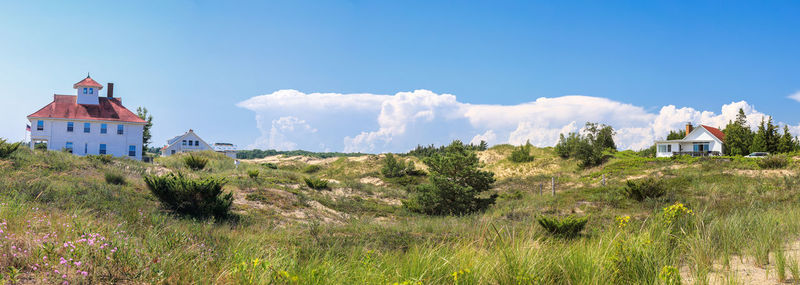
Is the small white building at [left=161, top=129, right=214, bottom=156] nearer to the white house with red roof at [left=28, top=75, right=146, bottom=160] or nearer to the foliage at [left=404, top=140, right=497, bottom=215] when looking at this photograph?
the white house with red roof at [left=28, top=75, right=146, bottom=160]

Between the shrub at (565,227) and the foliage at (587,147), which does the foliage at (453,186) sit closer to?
the shrub at (565,227)

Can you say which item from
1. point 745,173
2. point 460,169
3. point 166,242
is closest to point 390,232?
point 166,242

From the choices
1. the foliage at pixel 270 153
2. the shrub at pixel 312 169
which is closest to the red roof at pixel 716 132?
the shrub at pixel 312 169

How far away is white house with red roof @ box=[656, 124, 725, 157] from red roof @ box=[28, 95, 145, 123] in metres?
56.3

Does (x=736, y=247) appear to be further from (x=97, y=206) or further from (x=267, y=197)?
(x=267, y=197)

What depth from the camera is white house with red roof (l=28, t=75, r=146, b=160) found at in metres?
36.3

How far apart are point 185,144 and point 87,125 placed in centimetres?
2536

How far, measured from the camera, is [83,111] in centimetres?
3781

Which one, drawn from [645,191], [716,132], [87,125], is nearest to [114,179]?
[645,191]

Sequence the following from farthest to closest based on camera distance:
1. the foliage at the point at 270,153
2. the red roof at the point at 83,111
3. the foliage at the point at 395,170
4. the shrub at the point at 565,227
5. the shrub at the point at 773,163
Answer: the foliage at the point at 270,153 < the foliage at the point at 395,170 < the red roof at the point at 83,111 < the shrub at the point at 773,163 < the shrub at the point at 565,227

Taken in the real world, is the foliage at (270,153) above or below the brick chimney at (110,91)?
below

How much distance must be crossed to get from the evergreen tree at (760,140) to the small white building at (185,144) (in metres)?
66.7

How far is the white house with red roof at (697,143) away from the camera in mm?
49969

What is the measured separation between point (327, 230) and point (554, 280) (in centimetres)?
565
